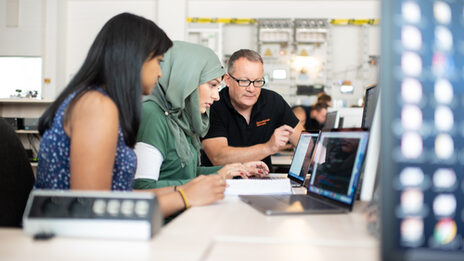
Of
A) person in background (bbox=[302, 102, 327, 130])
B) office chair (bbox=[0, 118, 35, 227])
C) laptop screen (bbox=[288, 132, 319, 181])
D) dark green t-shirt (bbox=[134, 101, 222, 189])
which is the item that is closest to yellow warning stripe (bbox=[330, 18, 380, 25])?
person in background (bbox=[302, 102, 327, 130])

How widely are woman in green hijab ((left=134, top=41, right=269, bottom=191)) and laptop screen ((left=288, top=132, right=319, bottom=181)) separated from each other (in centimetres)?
21

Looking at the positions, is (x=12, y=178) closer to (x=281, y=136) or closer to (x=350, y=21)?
(x=281, y=136)

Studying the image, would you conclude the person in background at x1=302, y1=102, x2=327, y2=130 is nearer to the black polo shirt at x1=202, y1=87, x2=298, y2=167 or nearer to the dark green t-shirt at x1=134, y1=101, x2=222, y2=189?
the black polo shirt at x1=202, y1=87, x2=298, y2=167

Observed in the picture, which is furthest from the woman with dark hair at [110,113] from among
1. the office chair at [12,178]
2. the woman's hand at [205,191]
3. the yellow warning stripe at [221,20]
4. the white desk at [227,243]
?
the yellow warning stripe at [221,20]

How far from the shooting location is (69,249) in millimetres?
771

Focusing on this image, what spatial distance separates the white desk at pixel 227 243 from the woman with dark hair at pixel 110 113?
0.72ft

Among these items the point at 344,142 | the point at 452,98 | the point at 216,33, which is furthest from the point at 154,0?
the point at 452,98

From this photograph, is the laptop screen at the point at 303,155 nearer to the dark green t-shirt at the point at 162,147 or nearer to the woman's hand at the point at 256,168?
the woman's hand at the point at 256,168

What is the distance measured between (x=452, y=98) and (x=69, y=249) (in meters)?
0.68

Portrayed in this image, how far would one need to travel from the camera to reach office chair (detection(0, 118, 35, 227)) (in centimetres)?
130

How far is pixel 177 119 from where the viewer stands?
1.80m

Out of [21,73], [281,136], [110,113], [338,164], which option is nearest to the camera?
[110,113]

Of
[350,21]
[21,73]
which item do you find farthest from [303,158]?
[21,73]

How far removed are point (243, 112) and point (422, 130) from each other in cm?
222
